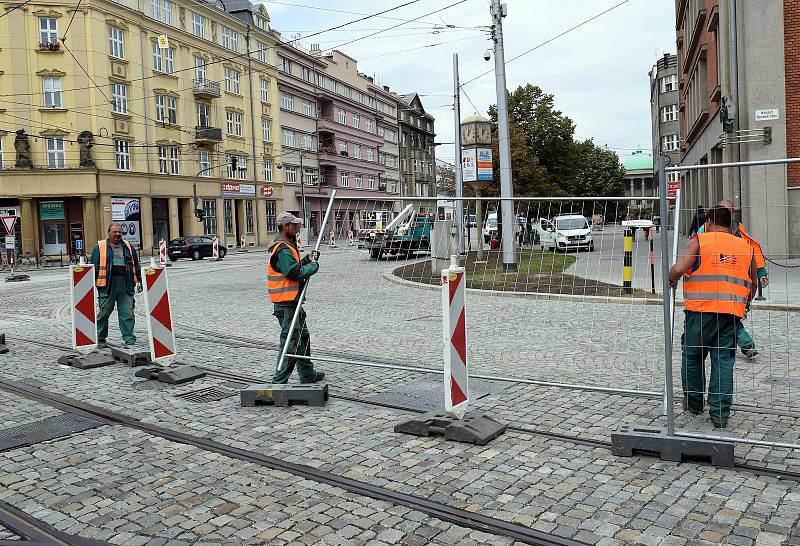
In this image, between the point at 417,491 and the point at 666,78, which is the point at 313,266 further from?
the point at 666,78

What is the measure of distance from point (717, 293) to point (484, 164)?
758 inches

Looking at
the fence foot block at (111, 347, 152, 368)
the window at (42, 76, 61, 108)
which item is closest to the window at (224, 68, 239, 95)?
the window at (42, 76, 61, 108)

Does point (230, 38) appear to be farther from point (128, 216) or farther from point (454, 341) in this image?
point (454, 341)

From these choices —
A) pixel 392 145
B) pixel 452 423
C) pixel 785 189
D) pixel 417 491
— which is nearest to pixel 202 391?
pixel 452 423

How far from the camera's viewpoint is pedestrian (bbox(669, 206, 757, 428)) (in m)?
5.59

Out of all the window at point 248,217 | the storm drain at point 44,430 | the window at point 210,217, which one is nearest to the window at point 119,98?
the window at point 210,217

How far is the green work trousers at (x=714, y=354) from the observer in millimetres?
5648

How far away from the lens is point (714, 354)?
5.69 meters

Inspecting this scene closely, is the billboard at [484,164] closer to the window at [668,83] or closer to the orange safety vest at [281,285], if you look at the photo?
the orange safety vest at [281,285]

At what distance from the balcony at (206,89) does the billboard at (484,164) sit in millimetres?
32787

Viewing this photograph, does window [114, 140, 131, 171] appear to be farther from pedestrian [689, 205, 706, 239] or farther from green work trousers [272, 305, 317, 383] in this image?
pedestrian [689, 205, 706, 239]

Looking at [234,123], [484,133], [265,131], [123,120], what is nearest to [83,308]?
[484,133]

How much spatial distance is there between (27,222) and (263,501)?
42137mm

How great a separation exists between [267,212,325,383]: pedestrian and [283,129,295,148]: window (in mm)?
58468
